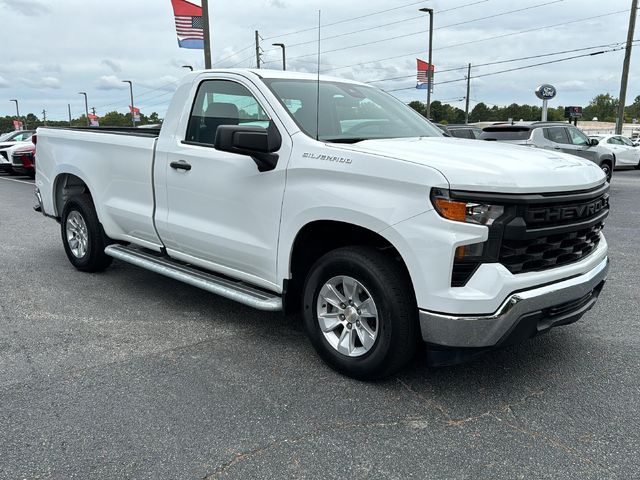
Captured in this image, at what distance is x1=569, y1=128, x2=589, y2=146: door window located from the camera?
1558cm

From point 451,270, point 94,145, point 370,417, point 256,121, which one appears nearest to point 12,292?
point 94,145

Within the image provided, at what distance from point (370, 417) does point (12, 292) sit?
4.04 meters

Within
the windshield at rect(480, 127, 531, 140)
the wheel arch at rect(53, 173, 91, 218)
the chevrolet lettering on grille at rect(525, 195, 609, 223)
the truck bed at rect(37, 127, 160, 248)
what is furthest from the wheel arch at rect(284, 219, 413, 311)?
the windshield at rect(480, 127, 531, 140)

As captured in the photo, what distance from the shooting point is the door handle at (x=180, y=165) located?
A: 4.39m

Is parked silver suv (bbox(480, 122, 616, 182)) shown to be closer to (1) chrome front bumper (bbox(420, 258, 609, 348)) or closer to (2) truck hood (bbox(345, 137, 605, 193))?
(2) truck hood (bbox(345, 137, 605, 193))

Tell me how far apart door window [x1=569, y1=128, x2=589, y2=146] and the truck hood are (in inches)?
515

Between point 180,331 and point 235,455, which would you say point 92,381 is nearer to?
point 180,331

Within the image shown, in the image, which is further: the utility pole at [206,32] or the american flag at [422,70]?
the american flag at [422,70]

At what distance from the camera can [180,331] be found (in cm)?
445

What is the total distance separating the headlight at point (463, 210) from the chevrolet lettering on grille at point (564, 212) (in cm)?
21

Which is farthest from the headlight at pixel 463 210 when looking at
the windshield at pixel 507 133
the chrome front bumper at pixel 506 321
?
the windshield at pixel 507 133

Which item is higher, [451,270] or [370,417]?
[451,270]

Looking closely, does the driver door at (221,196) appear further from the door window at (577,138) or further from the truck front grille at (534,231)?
the door window at (577,138)

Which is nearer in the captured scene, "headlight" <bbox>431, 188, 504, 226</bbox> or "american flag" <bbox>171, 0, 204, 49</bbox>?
"headlight" <bbox>431, 188, 504, 226</bbox>
